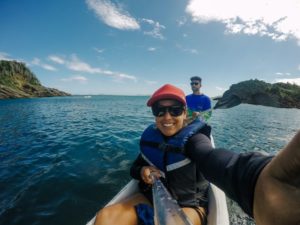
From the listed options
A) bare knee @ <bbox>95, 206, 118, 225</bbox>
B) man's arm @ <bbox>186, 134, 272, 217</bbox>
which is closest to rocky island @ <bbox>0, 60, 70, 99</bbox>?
bare knee @ <bbox>95, 206, 118, 225</bbox>

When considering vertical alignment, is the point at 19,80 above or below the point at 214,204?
above

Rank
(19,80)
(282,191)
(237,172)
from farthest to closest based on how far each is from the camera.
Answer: (19,80)
(237,172)
(282,191)

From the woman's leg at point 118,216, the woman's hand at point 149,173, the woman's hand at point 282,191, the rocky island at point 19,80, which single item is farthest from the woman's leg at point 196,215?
the rocky island at point 19,80

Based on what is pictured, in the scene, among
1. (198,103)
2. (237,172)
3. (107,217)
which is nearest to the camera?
(237,172)

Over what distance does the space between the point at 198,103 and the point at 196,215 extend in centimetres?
694

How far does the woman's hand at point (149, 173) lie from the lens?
9.14 feet

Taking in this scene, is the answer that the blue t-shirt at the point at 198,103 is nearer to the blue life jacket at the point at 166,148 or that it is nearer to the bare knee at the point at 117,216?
the blue life jacket at the point at 166,148

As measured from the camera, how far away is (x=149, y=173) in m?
2.84

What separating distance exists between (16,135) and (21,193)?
363 inches

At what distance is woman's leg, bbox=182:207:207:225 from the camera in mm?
2637

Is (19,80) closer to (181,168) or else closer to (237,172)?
(181,168)

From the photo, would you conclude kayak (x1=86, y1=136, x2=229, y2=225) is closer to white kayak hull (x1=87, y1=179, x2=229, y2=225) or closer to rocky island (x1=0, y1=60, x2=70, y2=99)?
white kayak hull (x1=87, y1=179, x2=229, y2=225)

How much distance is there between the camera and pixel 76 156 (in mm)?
8023

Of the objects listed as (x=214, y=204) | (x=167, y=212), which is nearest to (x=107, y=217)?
(x=167, y=212)
